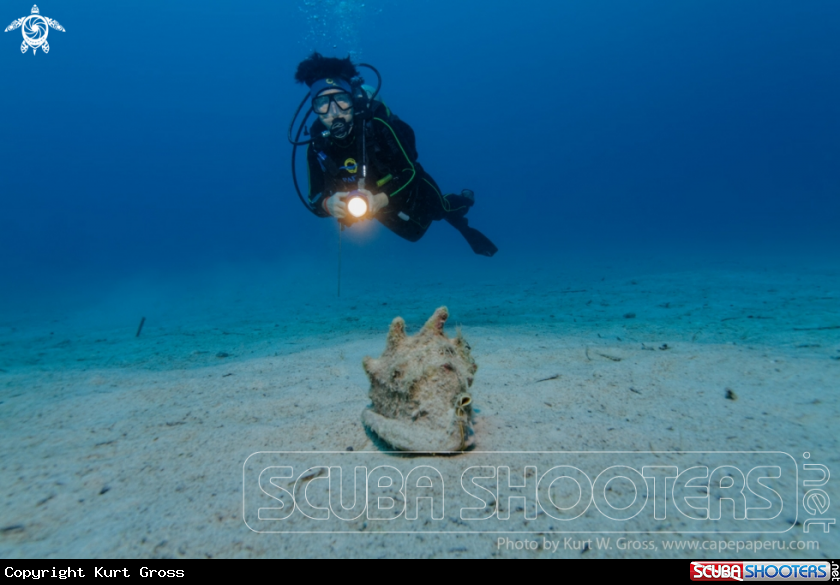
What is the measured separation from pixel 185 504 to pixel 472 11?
12102 cm

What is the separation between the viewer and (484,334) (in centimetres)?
529

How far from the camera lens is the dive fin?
8.84m

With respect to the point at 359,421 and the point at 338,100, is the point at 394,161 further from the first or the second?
the point at 359,421

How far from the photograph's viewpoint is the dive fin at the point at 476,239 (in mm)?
8836

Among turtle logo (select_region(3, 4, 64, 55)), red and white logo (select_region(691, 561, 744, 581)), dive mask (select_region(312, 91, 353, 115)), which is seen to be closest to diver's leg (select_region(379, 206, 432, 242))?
dive mask (select_region(312, 91, 353, 115))

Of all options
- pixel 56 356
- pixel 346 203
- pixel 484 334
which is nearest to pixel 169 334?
pixel 56 356

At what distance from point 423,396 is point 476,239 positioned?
747 cm

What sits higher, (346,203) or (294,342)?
(346,203)

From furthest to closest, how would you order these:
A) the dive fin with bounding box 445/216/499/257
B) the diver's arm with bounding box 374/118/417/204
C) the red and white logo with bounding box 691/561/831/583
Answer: the dive fin with bounding box 445/216/499/257 → the diver's arm with bounding box 374/118/417/204 → the red and white logo with bounding box 691/561/831/583

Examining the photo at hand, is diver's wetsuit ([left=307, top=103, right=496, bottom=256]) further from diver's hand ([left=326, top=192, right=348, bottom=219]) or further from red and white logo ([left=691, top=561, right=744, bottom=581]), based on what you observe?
red and white logo ([left=691, top=561, right=744, bottom=581])

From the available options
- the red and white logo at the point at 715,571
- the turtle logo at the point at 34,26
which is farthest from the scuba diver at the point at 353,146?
the turtle logo at the point at 34,26

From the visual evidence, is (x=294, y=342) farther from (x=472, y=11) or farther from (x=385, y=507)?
(x=472, y=11)

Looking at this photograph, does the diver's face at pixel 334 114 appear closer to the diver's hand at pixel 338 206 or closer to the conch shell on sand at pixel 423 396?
the diver's hand at pixel 338 206

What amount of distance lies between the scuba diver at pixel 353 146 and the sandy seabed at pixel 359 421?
8.21 feet
